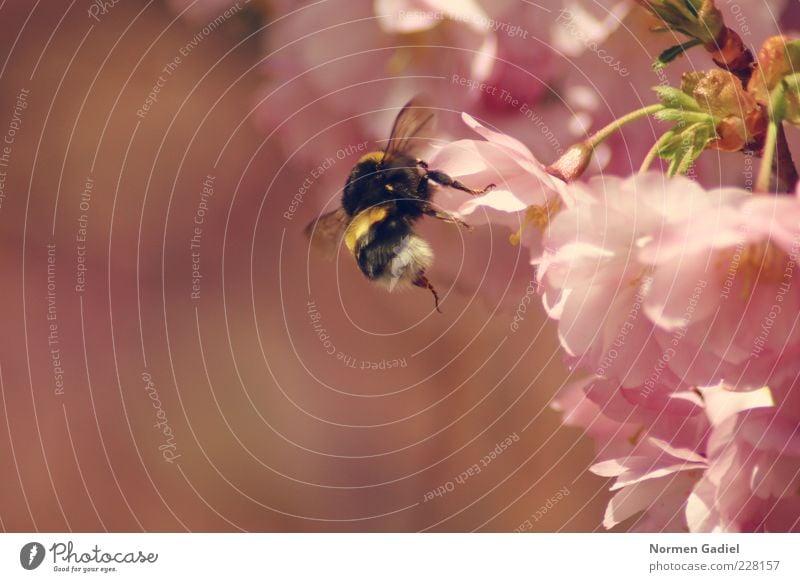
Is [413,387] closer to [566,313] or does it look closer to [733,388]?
[566,313]

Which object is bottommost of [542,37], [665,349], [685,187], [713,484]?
[713,484]

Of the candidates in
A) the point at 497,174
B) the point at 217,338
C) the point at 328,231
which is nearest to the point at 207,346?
the point at 217,338

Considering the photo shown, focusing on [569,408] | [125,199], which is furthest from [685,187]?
[125,199]

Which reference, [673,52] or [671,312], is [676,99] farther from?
[671,312]

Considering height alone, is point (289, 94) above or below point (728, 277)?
above

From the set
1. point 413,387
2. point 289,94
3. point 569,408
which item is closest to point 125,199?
point 289,94

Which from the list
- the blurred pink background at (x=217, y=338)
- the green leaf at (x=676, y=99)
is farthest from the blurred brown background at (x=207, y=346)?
the green leaf at (x=676, y=99)

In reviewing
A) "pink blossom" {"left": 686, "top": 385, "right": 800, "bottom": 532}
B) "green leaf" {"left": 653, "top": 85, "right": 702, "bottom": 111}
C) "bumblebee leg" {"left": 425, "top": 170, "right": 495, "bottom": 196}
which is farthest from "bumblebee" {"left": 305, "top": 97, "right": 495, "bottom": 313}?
"pink blossom" {"left": 686, "top": 385, "right": 800, "bottom": 532}
